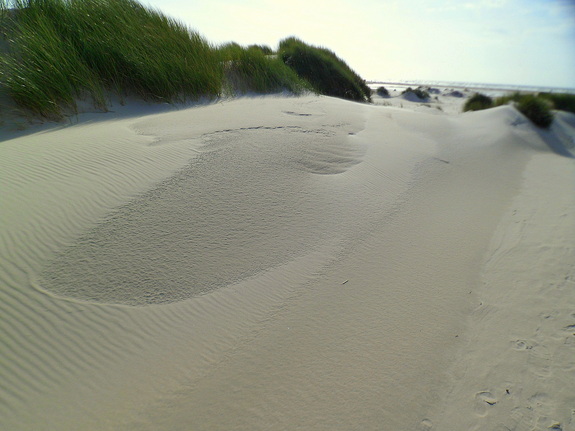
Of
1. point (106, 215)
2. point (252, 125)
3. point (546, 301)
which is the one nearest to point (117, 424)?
point (106, 215)

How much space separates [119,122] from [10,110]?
140cm

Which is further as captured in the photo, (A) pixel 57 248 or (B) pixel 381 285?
(B) pixel 381 285

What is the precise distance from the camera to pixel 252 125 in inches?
166

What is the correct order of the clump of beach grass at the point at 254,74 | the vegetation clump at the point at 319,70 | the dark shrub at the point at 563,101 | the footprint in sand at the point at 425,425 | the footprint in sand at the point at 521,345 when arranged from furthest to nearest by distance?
the vegetation clump at the point at 319,70, the dark shrub at the point at 563,101, the clump of beach grass at the point at 254,74, the footprint in sand at the point at 521,345, the footprint in sand at the point at 425,425

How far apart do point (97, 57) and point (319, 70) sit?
762cm

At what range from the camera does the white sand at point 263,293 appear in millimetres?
1370

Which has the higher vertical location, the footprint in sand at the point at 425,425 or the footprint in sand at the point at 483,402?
the footprint in sand at the point at 483,402

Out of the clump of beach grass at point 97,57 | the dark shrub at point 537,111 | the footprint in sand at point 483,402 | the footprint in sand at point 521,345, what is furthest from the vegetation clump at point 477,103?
the footprint in sand at point 483,402

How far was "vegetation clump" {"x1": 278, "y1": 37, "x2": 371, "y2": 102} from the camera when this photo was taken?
33.1 ft

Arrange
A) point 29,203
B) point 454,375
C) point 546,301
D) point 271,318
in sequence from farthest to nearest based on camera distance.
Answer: point 29,203 → point 546,301 → point 271,318 → point 454,375

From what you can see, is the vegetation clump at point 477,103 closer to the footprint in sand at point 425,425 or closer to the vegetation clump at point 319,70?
the vegetation clump at point 319,70

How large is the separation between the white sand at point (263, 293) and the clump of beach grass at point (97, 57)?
3.13ft

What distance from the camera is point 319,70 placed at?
1048 centimetres

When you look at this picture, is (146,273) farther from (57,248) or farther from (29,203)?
(29,203)
